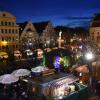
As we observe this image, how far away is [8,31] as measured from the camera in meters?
62.7

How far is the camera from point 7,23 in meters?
62.2

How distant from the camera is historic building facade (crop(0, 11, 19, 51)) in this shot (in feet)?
201

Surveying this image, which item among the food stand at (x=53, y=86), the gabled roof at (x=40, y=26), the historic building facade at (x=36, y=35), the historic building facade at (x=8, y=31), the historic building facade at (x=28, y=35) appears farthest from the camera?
the gabled roof at (x=40, y=26)

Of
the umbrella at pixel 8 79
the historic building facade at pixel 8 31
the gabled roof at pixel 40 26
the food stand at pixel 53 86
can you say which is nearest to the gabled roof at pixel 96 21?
the gabled roof at pixel 40 26

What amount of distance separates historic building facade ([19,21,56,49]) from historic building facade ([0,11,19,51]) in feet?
11.5

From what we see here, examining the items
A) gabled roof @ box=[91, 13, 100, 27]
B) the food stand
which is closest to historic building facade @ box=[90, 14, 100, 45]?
gabled roof @ box=[91, 13, 100, 27]

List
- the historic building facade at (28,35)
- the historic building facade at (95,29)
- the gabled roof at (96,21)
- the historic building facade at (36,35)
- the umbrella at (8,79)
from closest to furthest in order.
Answer: the umbrella at (8,79) < the historic building facade at (95,29) < the gabled roof at (96,21) < the historic building facade at (28,35) < the historic building facade at (36,35)

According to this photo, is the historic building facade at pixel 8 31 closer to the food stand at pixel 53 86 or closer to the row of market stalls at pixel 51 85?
the row of market stalls at pixel 51 85

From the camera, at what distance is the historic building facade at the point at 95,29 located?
66062 millimetres

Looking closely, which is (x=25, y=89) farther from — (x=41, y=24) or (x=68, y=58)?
(x=41, y=24)

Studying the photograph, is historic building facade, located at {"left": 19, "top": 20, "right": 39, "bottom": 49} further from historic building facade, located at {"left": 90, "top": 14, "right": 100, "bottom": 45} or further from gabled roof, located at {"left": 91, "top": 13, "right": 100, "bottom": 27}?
gabled roof, located at {"left": 91, "top": 13, "right": 100, "bottom": 27}

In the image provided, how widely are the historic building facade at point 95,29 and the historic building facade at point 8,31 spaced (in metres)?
20.8

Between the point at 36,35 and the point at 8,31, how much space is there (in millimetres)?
11400

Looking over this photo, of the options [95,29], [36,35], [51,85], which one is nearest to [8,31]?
[36,35]
